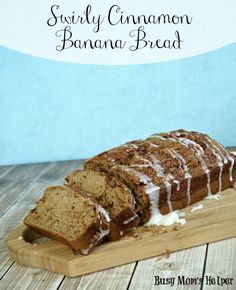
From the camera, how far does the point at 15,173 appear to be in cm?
409

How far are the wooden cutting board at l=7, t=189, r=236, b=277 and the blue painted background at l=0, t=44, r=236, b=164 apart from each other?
181cm

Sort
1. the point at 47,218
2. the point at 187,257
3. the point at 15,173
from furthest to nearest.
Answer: the point at 15,173, the point at 47,218, the point at 187,257

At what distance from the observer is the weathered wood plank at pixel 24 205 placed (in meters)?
2.36

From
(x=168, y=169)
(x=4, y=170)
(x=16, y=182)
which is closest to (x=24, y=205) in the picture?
(x=16, y=182)

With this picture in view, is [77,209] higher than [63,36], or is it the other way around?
[63,36]

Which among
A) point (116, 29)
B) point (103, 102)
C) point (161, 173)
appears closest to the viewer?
point (161, 173)

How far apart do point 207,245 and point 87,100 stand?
6.89 ft

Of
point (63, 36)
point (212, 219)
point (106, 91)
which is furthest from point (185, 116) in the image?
point (212, 219)

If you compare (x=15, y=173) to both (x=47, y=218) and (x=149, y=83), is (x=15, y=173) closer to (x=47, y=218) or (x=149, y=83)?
(x=149, y=83)

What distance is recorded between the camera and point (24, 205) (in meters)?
3.19

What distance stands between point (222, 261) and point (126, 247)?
32 centimetres

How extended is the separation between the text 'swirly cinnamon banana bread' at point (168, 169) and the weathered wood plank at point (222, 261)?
27 centimetres

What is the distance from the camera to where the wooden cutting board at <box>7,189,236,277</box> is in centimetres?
214

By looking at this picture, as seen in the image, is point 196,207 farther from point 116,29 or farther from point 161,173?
point 116,29
